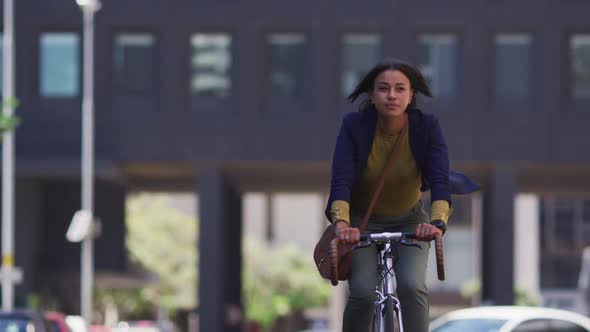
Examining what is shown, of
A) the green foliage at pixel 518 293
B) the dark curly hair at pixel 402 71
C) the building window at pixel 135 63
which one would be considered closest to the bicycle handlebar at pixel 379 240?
the dark curly hair at pixel 402 71

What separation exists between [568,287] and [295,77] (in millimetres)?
81754

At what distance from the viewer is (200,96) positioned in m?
38.4

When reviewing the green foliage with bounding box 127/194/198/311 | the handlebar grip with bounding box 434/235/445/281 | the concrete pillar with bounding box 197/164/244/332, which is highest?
the handlebar grip with bounding box 434/235/445/281

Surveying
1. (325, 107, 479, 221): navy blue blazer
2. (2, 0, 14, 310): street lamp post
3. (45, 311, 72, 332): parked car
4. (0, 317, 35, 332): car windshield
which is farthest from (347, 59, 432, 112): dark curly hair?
(2, 0, 14, 310): street lamp post

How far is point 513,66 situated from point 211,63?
8017 mm

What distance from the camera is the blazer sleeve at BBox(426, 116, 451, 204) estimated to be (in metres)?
6.30

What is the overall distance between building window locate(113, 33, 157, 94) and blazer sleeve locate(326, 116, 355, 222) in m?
32.2

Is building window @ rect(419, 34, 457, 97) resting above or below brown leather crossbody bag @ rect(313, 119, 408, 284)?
above

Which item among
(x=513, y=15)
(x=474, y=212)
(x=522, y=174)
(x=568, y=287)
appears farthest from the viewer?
(x=568, y=287)

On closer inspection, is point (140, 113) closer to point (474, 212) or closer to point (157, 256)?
point (157, 256)

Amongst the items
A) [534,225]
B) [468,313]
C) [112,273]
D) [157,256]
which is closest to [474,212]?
[534,225]

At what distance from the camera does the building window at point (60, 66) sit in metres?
38.4

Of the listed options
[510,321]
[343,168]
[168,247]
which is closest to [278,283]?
[168,247]

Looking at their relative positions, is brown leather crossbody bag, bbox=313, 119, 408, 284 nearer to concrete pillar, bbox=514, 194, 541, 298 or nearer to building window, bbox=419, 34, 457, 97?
building window, bbox=419, 34, 457, 97
